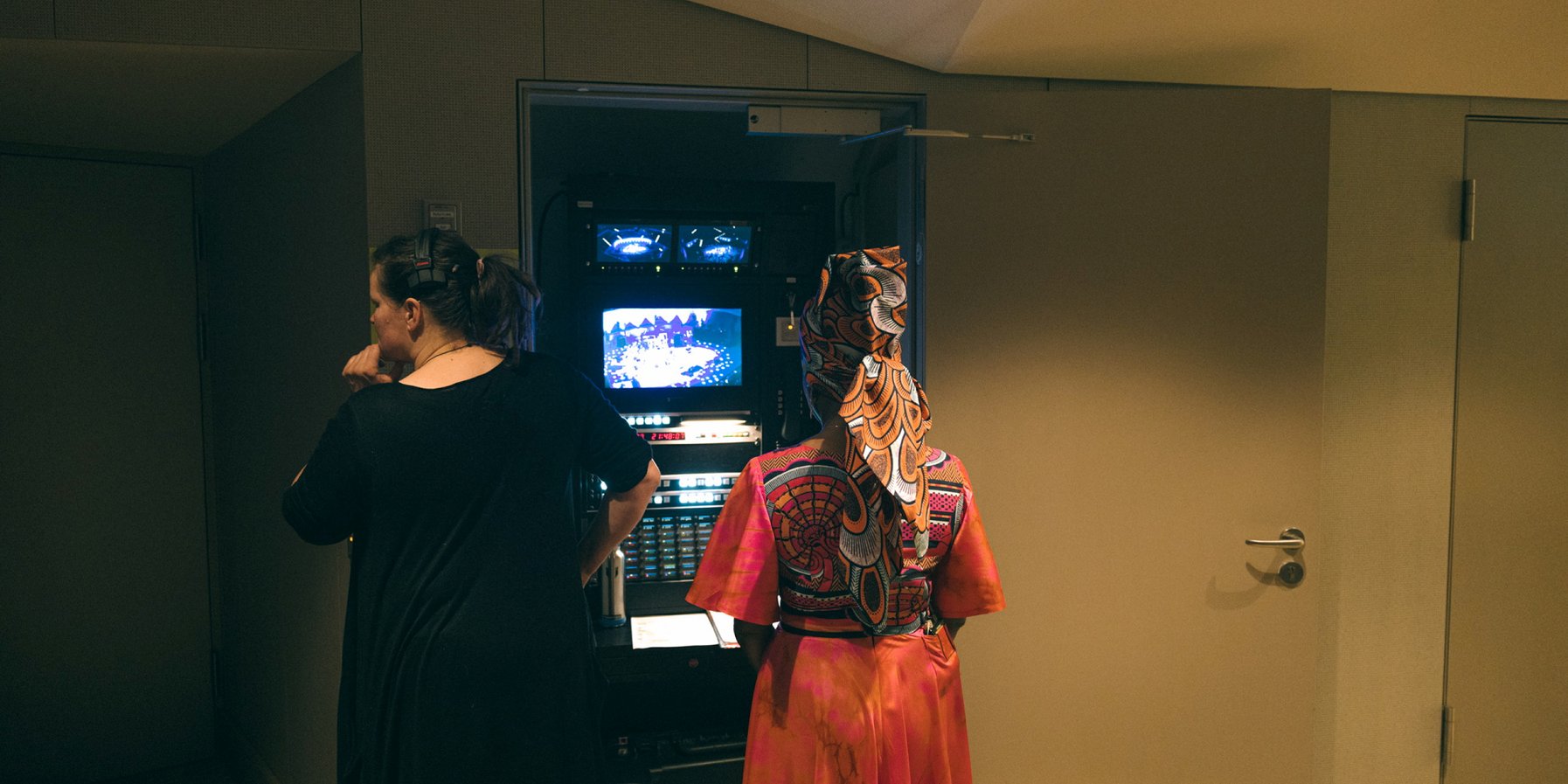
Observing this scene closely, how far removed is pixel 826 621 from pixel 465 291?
2.60 ft

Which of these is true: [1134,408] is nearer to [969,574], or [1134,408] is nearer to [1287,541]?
[1287,541]

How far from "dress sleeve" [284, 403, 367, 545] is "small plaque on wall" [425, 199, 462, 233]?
755mm

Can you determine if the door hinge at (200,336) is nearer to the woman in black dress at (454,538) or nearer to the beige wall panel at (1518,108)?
the woman in black dress at (454,538)

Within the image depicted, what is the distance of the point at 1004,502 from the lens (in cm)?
228

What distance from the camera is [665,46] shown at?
2.15 m

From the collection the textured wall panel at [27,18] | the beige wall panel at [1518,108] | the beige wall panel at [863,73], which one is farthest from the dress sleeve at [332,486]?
the beige wall panel at [1518,108]

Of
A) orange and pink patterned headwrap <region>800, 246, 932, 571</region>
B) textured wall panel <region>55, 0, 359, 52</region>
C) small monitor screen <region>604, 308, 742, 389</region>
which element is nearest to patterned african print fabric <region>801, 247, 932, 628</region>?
orange and pink patterned headwrap <region>800, 246, 932, 571</region>

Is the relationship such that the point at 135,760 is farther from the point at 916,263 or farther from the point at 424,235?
the point at 916,263

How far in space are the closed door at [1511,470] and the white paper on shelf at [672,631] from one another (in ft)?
6.55

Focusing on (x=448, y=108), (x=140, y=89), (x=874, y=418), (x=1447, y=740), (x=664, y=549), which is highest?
(x=140, y=89)

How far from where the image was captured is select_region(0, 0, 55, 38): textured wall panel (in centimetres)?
189

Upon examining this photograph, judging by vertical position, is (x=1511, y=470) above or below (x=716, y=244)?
below

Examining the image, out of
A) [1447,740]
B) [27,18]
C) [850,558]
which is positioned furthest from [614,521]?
[1447,740]

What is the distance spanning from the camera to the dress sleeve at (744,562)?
1583 mm
